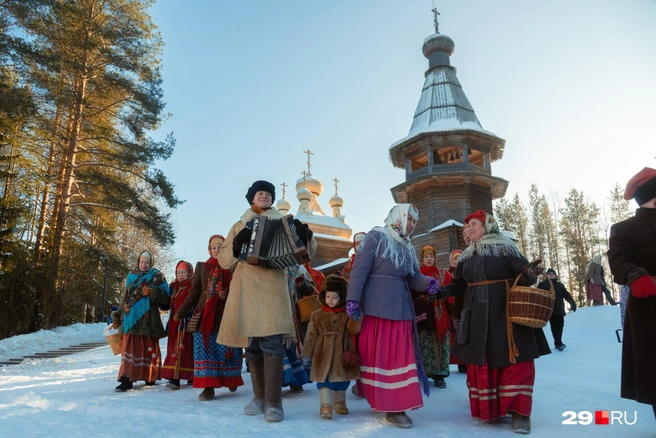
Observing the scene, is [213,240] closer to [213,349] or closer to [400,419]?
[213,349]

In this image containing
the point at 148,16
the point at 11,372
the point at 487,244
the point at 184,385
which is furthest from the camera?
the point at 148,16

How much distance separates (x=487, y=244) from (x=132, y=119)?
1791 centimetres

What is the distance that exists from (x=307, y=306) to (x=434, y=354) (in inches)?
69.7

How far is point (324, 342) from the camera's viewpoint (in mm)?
4496

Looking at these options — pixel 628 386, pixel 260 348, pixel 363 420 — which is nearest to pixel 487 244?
pixel 628 386

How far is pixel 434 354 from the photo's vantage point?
605cm

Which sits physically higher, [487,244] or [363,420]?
[487,244]

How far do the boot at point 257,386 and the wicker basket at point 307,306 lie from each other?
122cm

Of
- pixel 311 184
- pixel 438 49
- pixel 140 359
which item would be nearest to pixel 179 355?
pixel 140 359

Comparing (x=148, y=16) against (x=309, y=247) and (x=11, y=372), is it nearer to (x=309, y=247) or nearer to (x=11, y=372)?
(x=11, y=372)

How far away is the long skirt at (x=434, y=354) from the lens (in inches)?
237

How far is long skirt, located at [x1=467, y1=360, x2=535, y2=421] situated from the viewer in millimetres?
3855

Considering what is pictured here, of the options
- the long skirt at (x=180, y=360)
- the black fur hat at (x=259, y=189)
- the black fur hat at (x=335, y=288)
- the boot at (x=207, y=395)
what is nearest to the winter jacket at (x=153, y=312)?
the long skirt at (x=180, y=360)

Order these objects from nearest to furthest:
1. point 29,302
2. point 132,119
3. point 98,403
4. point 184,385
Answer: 1. point 98,403
2. point 184,385
3. point 29,302
4. point 132,119
